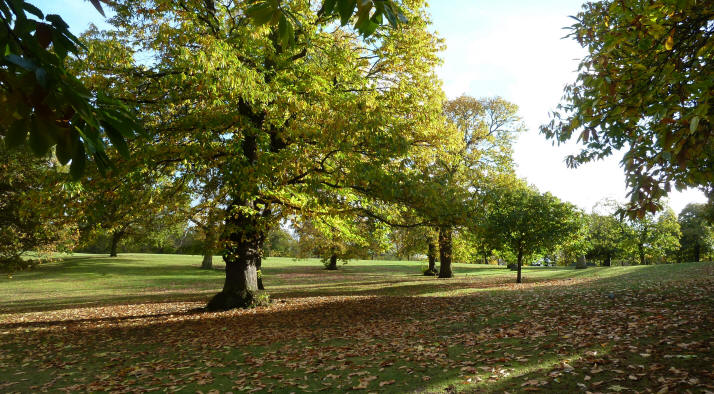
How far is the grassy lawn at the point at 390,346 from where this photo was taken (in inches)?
201

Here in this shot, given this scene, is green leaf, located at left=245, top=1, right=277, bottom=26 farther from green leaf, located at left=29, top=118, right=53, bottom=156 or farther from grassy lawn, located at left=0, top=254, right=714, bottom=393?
grassy lawn, located at left=0, top=254, right=714, bottom=393

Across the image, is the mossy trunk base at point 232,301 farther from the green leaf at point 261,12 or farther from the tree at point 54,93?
the green leaf at point 261,12

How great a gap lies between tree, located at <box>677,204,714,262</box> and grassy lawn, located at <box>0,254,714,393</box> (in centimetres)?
5031

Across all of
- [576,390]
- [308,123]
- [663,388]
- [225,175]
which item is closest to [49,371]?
[225,175]

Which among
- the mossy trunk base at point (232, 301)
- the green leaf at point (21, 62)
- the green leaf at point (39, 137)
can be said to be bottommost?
the mossy trunk base at point (232, 301)

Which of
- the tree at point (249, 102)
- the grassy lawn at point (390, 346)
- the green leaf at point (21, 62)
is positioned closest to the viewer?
the green leaf at point (21, 62)

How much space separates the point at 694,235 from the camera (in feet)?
161

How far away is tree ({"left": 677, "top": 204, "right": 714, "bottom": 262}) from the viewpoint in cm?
4753

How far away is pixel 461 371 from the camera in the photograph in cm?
554

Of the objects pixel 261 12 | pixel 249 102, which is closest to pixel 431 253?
pixel 249 102

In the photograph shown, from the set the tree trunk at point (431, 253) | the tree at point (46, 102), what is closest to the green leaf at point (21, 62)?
the tree at point (46, 102)

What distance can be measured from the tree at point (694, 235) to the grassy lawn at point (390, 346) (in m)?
50.3

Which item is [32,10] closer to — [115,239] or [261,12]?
[261,12]

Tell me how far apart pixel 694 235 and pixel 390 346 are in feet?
199
